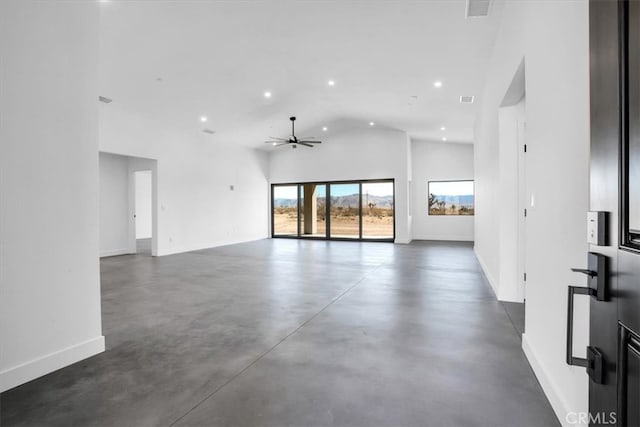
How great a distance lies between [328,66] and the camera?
6.14 m

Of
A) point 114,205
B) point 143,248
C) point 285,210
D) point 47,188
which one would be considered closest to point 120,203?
point 114,205

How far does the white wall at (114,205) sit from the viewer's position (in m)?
8.47

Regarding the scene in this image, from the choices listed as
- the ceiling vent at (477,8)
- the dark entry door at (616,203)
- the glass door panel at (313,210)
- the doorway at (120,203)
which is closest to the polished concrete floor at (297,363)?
the dark entry door at (616,203)

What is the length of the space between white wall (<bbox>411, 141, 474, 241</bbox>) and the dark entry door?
35.2 feet

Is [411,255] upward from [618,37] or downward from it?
downward

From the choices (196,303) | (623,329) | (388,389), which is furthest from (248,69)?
(623,329)

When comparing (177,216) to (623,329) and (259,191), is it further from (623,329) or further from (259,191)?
(623,329)

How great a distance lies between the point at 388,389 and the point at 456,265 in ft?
16.5

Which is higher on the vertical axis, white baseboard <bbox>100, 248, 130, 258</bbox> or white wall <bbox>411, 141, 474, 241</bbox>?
white wall <bbox>411, 141, 474, 241</bbox>

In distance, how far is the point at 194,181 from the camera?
9719mm

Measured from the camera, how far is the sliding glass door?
A: 1149cm

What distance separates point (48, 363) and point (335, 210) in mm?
10062

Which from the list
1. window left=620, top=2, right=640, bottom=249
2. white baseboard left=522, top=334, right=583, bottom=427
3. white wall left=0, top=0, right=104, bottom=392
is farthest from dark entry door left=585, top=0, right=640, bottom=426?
white wall left=0, top=0, right=104, bottom=392

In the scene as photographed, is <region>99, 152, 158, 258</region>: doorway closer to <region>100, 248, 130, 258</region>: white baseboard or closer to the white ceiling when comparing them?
<region>100, 248, 130, 258</region>: white baseboard
